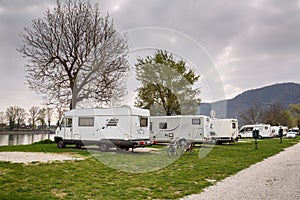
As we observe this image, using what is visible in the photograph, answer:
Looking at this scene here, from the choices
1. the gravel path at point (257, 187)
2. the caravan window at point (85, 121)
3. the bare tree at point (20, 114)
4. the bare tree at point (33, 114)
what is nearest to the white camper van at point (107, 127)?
the caravan window at point (85, 121)

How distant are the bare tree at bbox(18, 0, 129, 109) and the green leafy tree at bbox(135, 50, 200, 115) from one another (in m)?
2.41

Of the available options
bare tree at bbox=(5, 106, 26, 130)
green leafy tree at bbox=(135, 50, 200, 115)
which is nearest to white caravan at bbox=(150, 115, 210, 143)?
green leafy tree at bbox=(135, 50, 200, 115)

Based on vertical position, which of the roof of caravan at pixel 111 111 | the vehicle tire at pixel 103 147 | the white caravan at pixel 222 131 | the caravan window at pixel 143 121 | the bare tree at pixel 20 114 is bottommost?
the vehicle tire at pixel 103 147

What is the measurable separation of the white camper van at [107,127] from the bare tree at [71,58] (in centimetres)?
678

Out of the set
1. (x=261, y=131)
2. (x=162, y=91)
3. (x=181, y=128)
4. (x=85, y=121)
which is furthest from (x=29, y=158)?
(x=261, y=131)

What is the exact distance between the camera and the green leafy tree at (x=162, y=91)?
69.4 ft

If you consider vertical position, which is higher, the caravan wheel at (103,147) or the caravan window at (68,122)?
the caravan window at (68,122)

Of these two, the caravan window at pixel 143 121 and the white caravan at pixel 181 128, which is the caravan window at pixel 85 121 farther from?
the white caravan at pixel 181 128

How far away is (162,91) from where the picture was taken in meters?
23.7

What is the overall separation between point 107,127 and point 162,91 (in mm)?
8740

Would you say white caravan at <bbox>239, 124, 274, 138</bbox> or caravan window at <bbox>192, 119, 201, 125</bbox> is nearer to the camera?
caravan window at <bbox>192, 119, 201, 125</bbox>

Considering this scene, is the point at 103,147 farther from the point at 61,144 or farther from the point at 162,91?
the point at 162,91

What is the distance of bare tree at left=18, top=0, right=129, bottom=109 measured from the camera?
78.5ft

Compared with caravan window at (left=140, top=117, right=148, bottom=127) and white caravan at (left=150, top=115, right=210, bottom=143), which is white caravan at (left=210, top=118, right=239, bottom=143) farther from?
caravan window at (left=140, top=117, right=148, bottom=127)
